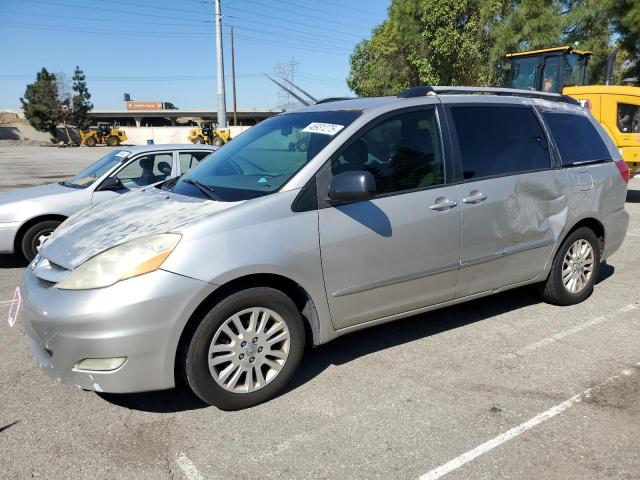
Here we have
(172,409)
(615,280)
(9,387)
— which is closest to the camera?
(172,409)

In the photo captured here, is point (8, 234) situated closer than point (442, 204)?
No

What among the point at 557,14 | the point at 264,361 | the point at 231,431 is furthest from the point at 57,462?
the point at 557,14

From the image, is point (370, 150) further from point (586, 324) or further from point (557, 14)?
point (557, 14)

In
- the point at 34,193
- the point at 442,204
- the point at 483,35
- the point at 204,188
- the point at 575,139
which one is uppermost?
the point at 483,35

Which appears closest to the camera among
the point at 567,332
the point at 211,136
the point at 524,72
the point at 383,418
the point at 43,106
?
the point at 383,418

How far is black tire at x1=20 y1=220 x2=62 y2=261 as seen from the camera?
19.9 ft

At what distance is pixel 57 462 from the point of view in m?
2.58

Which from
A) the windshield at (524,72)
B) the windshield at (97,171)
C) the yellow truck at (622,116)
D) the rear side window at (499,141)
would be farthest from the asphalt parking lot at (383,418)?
the windshield at (524,72)

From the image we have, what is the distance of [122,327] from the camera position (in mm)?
2652

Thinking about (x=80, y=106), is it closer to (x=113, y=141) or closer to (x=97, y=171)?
(x=113, y=141)

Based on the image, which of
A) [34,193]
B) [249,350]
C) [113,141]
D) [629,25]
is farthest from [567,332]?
[113,141]

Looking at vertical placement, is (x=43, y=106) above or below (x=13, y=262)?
above

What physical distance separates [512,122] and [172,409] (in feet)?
10.7

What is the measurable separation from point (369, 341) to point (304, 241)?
51.7 inches
